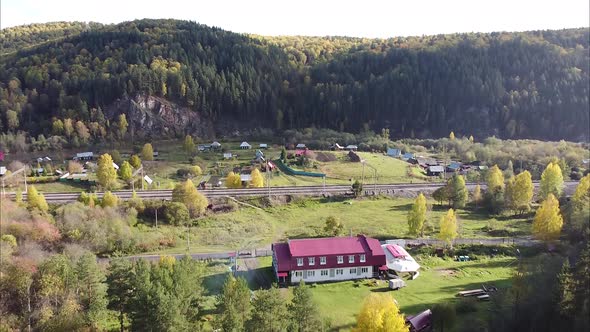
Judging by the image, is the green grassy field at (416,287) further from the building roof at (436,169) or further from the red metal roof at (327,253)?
the building roof at (436,169)

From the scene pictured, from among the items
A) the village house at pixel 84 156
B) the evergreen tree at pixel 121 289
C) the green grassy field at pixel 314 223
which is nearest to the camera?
the evergreen tree at pixel 121 289

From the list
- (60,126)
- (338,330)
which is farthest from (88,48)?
(338,330)

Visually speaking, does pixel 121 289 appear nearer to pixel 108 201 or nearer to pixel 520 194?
pixel 108 201

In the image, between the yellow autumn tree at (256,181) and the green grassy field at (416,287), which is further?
the yellow autumn tree at (256,181)

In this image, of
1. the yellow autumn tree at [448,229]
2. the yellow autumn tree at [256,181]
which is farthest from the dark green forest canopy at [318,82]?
the yellow autumn tree at [448,229]

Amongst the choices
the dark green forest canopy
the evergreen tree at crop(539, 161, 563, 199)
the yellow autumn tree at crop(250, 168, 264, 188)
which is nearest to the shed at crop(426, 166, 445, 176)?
the evergreen tree at crop(539, 161, 563, 199)

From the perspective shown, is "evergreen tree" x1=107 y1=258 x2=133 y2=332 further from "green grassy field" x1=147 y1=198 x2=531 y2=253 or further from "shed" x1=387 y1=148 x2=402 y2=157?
"shed" x1=387 y1=148 x2=402 y2=157

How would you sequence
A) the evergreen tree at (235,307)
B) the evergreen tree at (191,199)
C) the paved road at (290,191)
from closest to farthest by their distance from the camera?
1. the evergreen tree at (235,307)
2. the evergreen tree at (191,199)
3. the paved road at (290,191)

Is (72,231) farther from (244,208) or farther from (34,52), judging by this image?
(34,52)
